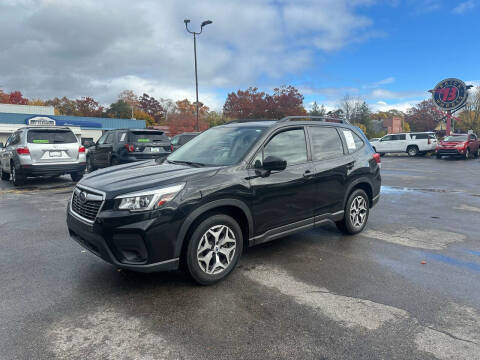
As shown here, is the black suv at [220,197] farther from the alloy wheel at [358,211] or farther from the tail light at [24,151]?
the tail light at [24,151]

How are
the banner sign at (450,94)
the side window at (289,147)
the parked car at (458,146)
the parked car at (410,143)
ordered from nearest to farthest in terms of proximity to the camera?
the side window at (289,147) < the parked car at (458,146) < the parked car at (410,143) < the banner sign at (450,94)

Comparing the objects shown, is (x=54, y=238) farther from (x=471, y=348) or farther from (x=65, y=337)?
(x=471, y=348)

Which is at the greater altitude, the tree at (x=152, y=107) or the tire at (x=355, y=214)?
the tree at (x=152, y=107)

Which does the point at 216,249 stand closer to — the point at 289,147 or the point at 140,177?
the point at 140,177

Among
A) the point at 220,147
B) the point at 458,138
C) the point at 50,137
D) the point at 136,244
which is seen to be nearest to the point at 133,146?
the point at 50,137

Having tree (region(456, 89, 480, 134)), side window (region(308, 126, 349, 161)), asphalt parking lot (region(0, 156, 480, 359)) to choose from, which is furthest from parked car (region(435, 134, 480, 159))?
tree (region(456, 89, 480, 134))

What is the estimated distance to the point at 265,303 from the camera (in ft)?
10.5

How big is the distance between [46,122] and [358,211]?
149 ft

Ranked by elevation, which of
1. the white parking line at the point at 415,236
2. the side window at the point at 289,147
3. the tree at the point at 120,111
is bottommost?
the white parking line at the point at 415,236

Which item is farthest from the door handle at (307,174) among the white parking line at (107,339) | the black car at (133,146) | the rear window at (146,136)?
the rear window at (146,136)

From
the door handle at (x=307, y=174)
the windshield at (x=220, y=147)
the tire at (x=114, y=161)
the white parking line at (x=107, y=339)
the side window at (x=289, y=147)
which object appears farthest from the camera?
the tire at (x=114, y=161)

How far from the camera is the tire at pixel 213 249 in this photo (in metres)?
3.35

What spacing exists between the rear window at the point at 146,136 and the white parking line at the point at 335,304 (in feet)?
27.7

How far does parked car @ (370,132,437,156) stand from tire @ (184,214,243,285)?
26.4 m
